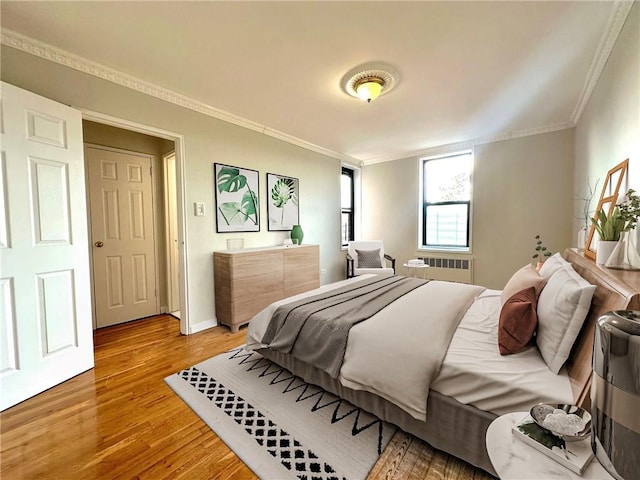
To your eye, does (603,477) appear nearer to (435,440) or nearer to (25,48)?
(435,440)

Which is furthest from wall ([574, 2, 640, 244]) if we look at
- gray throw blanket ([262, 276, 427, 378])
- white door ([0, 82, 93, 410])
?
white door ([0, 82, 93, 410])

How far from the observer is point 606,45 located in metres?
2.00

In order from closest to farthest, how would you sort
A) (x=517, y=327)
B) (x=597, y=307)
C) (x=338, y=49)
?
(x=597, y=307), (x=517, y=327), (x=338, y=49)

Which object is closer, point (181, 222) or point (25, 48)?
point (25, 48)

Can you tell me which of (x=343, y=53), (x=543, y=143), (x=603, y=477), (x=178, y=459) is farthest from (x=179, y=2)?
(x=543, y=143)

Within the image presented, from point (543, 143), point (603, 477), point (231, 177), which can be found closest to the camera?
point (603, 477)

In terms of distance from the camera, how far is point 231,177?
10.9 feet

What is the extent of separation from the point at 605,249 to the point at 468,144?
11.0 ft

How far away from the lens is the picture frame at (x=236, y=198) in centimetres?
322

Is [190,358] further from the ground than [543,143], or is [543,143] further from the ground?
[543,143]

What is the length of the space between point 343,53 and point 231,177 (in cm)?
193

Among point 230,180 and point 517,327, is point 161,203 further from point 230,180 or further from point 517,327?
point 517,327

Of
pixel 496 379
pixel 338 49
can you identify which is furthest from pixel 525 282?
pixel 338 49

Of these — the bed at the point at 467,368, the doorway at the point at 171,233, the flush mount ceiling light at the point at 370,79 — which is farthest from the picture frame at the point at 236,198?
the bed at the point at 467,368
